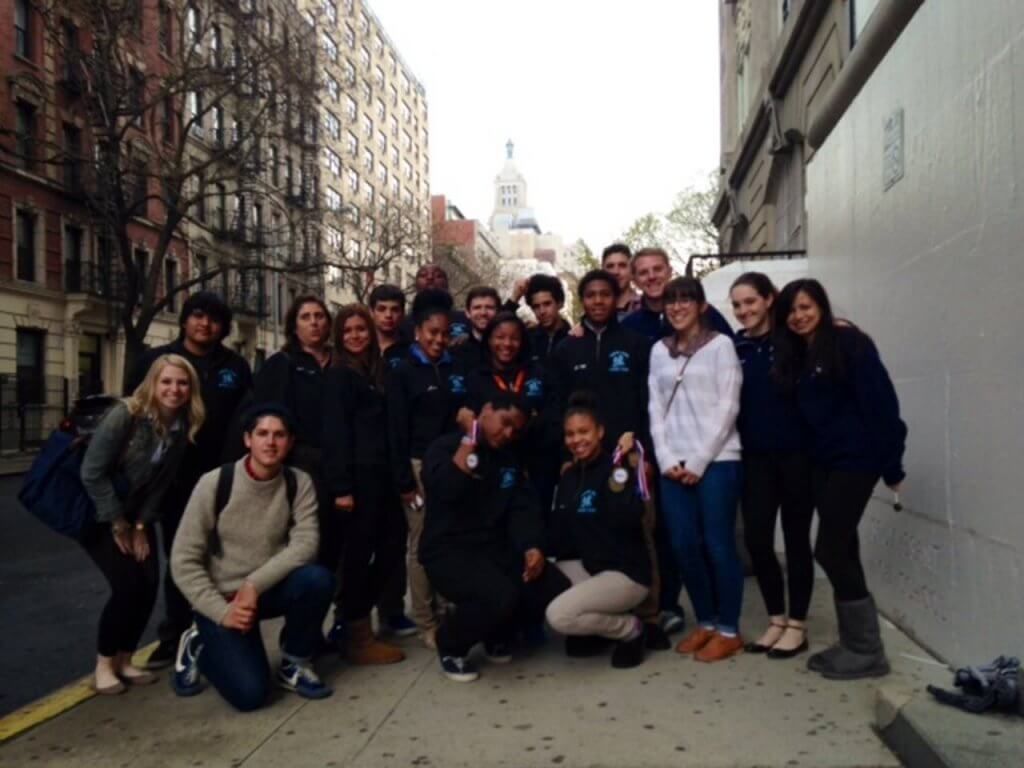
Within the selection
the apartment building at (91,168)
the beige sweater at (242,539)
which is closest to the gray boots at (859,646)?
the beige sweater at (242,539)

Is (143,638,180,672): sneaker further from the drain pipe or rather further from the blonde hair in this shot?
the drain pipe

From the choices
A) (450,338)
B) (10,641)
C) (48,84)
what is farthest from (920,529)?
(48,84)

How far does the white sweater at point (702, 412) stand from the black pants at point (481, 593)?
36.1 inches

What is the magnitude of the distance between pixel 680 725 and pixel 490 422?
1717mm

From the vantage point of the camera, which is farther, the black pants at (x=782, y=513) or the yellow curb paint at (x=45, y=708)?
the black pants at (x=782, y=513)

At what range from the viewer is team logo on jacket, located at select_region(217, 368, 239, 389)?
5387mm

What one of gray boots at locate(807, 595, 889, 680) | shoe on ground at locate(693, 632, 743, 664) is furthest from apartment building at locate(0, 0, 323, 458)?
gray boots at locate(807, 595, 889, 680)

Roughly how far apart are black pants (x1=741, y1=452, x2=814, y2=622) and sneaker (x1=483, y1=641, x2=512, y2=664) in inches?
54.6

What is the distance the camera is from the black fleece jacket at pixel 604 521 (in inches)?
195

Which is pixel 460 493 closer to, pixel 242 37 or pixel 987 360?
pixel 987 360

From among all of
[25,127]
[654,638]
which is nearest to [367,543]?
[654,638]

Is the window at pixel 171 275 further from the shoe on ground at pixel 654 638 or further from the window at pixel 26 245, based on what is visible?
the shoe on ground at pixel 654 638

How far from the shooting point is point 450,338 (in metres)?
5.66

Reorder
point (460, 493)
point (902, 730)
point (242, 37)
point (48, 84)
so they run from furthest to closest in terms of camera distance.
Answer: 1. point (48, 84)
2. point (242, 37)
3. point (460, 493)
4. point (902, 730)
